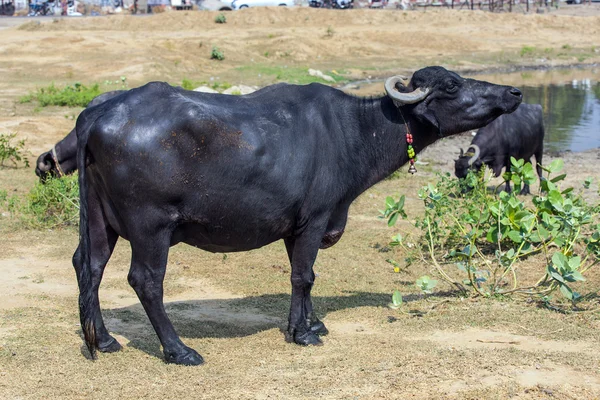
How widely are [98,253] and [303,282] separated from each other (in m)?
1.54

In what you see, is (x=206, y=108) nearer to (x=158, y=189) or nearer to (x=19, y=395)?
(x=158, y=189)

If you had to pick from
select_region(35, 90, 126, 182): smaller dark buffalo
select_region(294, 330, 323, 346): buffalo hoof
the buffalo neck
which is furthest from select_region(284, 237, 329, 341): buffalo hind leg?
select_region(35, 90, 126, 182): smaller dark buffalo

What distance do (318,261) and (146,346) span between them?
2.98m

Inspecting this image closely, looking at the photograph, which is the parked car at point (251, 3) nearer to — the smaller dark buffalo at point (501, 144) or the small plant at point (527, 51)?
the small plant at point (527, 51)

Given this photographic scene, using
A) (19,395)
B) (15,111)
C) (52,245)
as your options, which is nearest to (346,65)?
(15,111)

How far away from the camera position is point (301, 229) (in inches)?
241

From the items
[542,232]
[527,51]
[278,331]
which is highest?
[542,232]

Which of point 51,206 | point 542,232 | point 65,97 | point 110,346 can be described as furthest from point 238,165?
point 65,97

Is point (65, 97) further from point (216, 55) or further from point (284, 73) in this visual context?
point (216, 55)

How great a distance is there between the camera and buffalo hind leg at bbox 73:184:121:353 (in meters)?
5.89

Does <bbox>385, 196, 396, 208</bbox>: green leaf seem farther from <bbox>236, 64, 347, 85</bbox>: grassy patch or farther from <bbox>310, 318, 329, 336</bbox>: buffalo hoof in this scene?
<bbox>236, 64, 347, 85</bbox>: grassy patch

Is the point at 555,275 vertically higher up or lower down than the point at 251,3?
lower down

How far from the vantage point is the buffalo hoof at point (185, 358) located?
18.4 ft

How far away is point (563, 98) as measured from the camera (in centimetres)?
2533
